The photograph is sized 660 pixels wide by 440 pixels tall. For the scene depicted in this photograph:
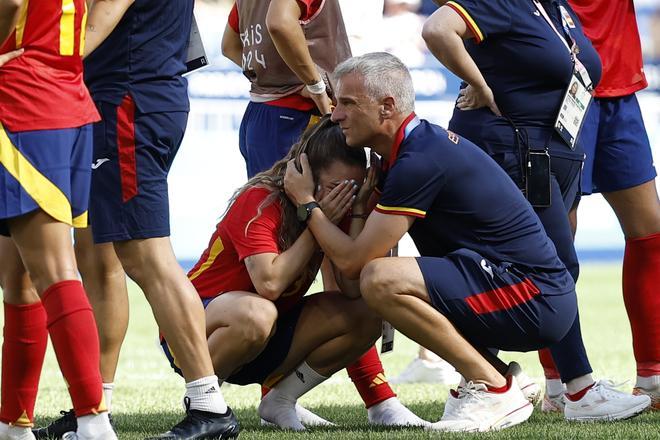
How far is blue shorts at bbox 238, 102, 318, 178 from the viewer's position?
5.08 meters

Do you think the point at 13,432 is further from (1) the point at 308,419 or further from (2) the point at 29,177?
(1) the point at 308,419

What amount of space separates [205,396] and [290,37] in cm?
143

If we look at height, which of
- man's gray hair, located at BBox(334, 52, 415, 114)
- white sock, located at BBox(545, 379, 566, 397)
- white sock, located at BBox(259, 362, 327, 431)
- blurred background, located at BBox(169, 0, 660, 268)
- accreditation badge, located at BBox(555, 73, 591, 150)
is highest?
man's gray hair, located at BBox(334, 52, 415, 114)

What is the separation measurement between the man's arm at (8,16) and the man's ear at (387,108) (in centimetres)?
129

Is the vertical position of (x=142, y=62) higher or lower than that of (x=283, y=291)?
higher

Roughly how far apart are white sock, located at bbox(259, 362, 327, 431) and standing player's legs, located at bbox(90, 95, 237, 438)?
0.53 meters

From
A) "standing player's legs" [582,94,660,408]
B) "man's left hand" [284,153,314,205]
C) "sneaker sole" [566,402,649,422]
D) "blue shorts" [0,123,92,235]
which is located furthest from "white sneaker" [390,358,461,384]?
"blue shorts" [0,123,92,235]

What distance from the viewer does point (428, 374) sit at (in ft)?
20.5

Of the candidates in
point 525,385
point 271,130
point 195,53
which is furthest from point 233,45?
point 525,385

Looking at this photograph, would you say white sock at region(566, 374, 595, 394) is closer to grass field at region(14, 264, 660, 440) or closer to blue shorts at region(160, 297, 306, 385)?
grass field at region(14, 264, 660, 440)

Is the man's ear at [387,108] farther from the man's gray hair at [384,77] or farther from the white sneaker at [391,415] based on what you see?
the white sneaker at [391,415]

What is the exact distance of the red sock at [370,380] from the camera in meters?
4.52

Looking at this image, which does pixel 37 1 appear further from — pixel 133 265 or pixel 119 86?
pixel 133 265

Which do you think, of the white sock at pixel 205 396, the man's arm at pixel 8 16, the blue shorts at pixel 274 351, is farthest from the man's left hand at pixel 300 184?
the man's arm at pixel 8 16
